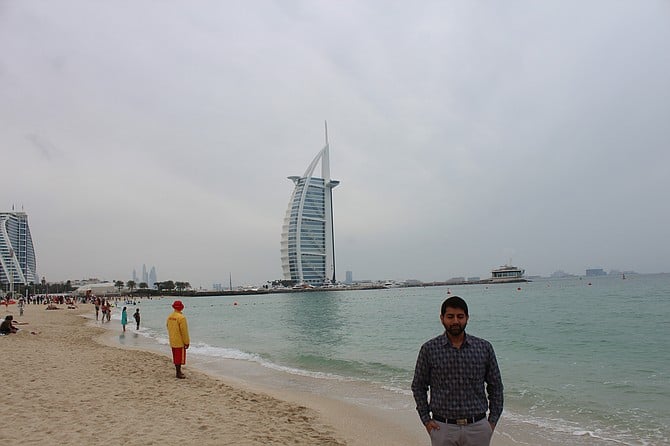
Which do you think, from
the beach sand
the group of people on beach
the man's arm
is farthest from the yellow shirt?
the group of people on beach

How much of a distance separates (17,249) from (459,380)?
5792 inches

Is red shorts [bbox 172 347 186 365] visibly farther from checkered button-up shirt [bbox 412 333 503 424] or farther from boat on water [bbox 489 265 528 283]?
boat on water [bbox 489 265 528 283]

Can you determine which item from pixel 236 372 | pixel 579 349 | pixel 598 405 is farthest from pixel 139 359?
pixel 579 349

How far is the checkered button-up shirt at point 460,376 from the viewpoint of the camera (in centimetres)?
290

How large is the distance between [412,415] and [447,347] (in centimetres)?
529

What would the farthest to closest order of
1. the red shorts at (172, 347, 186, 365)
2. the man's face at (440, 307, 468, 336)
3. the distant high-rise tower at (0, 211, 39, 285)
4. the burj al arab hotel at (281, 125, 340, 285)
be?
the burj al arab hotel at (281, 125, 340, 285) → the distant high-rise tower at (0, 211, 39, 285) → the red shorts at (172, 347, 186, 365) → the man's face at (440, 307, 468, 336)

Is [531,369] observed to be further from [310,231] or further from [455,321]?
[310,231]

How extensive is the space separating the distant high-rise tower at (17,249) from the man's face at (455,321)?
131588 mm

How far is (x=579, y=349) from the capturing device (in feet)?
52.2

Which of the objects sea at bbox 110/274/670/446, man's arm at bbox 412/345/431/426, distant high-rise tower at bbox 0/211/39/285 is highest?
distant high-rise tower at bbox 0/211/39/285

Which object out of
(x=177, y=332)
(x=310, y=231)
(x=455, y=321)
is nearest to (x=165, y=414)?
(x=177, y=332)

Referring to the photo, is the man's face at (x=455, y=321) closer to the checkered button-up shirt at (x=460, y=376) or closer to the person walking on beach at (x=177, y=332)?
the checkered button-up shirt at (x=460, y=376)

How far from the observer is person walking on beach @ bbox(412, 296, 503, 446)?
9.53 ft

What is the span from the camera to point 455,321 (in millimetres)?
2891
